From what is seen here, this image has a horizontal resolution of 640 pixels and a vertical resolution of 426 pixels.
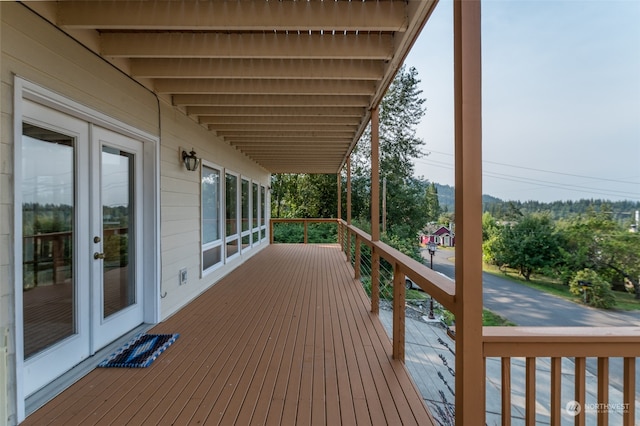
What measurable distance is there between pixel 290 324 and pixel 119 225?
193cm

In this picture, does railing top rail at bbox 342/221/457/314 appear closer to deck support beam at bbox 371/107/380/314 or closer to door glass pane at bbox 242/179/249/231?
deck support beam at bbox 371/107/380/314

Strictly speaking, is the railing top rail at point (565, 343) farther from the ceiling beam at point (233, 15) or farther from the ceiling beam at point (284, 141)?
the ceiling beam at point (284, 141)

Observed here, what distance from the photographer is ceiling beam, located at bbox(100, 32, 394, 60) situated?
2.37 meters

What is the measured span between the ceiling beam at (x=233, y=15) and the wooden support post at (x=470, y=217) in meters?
0.92

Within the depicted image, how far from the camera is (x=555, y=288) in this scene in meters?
3.13

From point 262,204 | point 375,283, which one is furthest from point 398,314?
point 262,204

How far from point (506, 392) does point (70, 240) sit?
293cm

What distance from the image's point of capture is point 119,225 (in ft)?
9.17

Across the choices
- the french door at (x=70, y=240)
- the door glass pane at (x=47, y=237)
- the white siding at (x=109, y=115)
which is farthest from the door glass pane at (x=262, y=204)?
the door glass pane at (x=47, y=237)

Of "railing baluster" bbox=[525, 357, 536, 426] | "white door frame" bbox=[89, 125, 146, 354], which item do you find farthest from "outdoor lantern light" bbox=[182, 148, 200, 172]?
"railing baluster" bbox=[525, 357, 536, 426]

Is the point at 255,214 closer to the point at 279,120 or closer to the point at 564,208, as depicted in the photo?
the point at 279,120

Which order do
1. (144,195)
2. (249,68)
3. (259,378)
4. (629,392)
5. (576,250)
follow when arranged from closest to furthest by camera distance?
1. (629,392)
2. (259,378)
3. (249,68)
4. (576,250)
5. (144,195)

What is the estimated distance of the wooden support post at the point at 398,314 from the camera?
2369 mm

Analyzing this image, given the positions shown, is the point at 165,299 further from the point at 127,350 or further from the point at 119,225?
the point at 119,225
